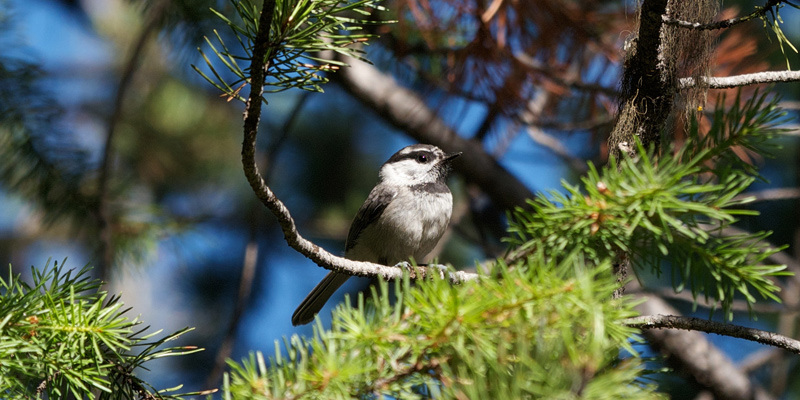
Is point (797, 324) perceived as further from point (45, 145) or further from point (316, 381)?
point (45, 145)

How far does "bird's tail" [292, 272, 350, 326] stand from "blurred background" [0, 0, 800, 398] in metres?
0.40

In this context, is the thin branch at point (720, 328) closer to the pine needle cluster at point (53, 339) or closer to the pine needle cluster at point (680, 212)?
the pine needle cluster at point (680, 212)

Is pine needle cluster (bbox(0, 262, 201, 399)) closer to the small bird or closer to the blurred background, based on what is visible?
the blurred background

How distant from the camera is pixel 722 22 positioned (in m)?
1.97

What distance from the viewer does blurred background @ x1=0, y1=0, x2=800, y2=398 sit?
385 centimetres

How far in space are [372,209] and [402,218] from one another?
0.36 m

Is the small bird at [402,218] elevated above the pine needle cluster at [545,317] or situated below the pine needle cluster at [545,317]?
above

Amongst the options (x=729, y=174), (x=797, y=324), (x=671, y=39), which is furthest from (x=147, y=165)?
(x=797, y=324)

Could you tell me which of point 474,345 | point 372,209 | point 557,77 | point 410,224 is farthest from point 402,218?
point 474,345

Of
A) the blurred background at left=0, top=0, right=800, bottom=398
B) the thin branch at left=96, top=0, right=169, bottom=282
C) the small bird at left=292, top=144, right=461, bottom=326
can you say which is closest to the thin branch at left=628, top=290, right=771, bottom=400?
the blurred background at left=0, top=0, right=800, bottom=398

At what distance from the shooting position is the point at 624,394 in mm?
1266

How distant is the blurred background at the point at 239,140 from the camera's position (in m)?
3.85

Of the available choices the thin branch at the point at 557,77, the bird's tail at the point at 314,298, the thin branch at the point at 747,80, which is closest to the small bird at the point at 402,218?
the bird's tail at the point at 314,298

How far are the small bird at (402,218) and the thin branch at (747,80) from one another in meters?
2.37
